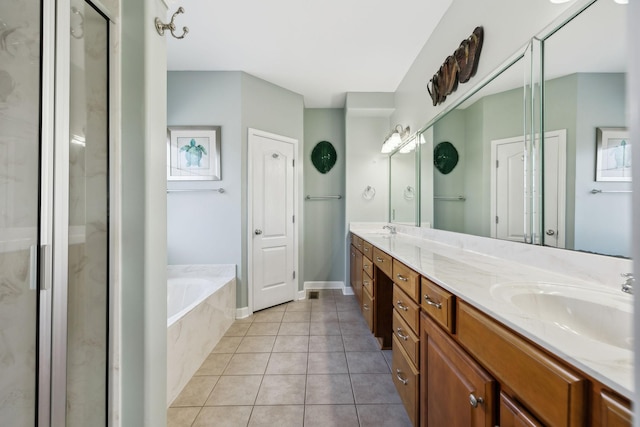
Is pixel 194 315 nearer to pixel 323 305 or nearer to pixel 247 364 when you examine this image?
pixel 247 364

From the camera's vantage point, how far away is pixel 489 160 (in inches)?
53.7

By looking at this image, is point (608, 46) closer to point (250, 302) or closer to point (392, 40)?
point (392, 40)

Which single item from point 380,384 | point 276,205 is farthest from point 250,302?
point 380,384

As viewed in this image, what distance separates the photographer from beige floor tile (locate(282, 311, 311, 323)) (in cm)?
254

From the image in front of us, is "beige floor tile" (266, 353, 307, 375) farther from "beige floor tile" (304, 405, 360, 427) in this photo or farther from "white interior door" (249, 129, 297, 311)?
"white interior door" (249, 129, 297, 311)

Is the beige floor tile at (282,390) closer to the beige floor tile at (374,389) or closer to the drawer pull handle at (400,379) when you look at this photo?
the beige floor tile at (374,389)

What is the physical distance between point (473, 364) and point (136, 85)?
144cm

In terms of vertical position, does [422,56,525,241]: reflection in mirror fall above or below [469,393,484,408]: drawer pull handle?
above

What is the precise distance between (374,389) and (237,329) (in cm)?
139

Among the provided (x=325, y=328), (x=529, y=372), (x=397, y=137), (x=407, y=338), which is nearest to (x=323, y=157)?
(x=397, y=137)

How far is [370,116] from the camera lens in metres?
3.34

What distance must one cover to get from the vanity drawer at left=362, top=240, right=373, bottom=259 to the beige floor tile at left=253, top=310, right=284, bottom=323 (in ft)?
3.64

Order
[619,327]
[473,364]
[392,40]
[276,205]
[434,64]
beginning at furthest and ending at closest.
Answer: [276,205] → [392,40] → [434,64] → [473,364] → [619,327]

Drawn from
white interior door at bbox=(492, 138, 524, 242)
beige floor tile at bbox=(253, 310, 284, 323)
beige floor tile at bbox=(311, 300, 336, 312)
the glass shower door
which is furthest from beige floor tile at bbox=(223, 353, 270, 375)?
white interior door at bbox=(492, 138, 524, 242)
